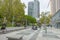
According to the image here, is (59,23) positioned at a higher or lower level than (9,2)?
lower

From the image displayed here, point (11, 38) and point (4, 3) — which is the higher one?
point (4, 3)

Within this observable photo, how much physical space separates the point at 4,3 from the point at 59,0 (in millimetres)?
34727

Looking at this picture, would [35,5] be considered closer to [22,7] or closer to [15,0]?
[22,7]

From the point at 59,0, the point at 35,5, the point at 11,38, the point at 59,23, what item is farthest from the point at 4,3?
the point at 35,5

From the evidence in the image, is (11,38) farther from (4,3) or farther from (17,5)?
(17,5)

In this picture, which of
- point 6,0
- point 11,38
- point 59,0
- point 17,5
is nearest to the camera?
point 11,38

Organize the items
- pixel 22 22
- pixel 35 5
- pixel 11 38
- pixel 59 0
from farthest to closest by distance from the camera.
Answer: pixel 35 5 < pixel 22 22 < pixel 59 0 < pixel 11 38

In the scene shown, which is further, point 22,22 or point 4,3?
point 22,22

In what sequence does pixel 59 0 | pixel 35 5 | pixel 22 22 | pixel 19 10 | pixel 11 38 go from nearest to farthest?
1. pixel 11 38
2. pixel 19 10
3. pixel 59 0
4. pixel 22 22
5. pixel 35 5

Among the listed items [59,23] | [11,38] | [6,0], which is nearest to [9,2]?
[6,0]

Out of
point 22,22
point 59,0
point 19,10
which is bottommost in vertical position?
point 22,22

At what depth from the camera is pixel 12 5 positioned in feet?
206

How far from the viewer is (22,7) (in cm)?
7319

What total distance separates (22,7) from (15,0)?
9519 millimetres
